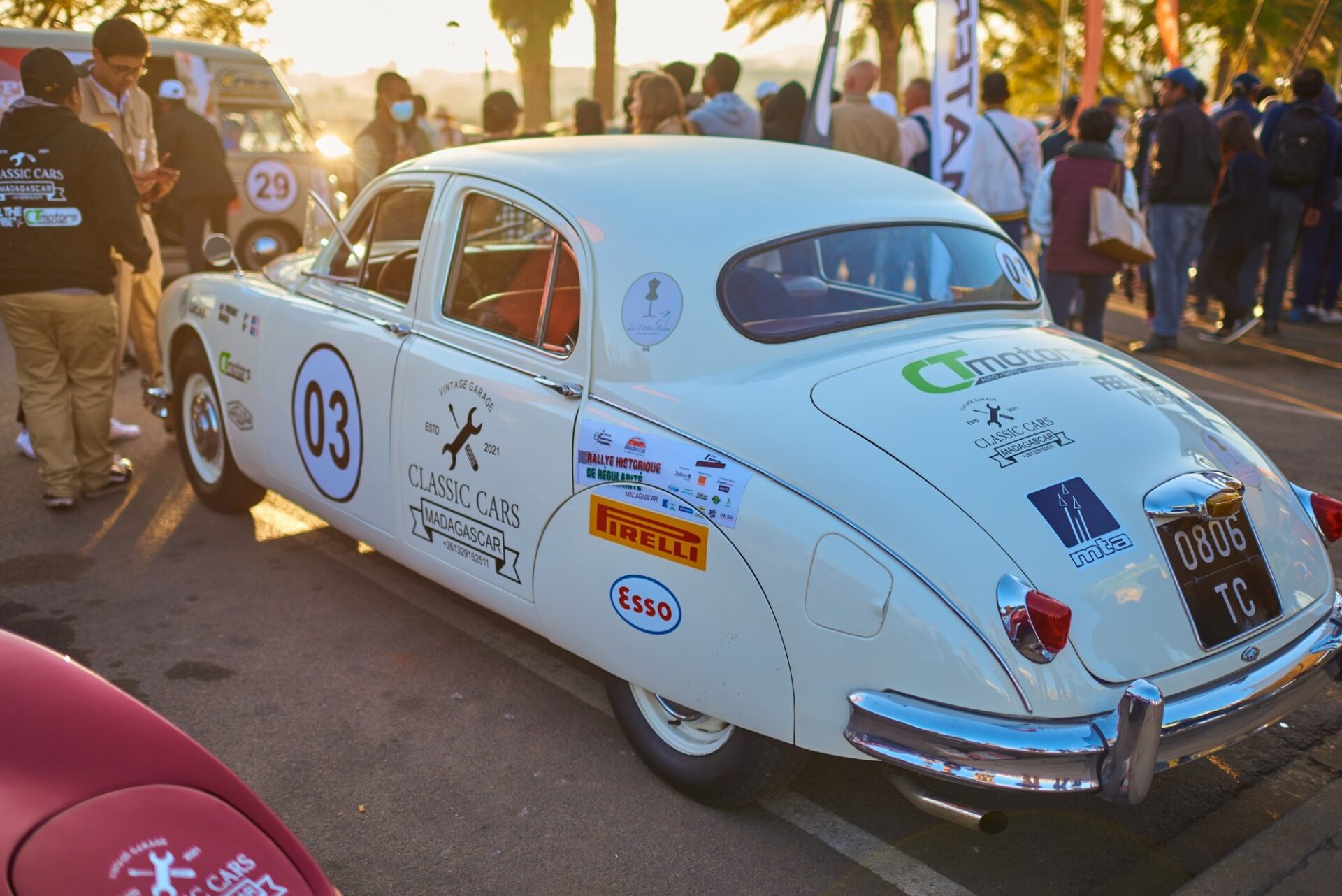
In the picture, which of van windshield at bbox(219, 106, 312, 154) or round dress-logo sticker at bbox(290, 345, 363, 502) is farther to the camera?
van windshield at bbox(219, 106, 312, 154)

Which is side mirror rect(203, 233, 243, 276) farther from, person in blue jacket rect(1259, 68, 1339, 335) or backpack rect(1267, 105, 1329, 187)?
backpack rect(1267, 105, 1329, 187)

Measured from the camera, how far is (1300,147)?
10086 millimetres

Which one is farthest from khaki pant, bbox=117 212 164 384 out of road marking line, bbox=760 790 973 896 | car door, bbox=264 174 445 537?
road marking line, bbox=760 790 973 896

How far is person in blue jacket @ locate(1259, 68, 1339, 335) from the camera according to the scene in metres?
10.1

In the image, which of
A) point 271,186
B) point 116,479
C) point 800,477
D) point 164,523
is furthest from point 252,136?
point 800,477

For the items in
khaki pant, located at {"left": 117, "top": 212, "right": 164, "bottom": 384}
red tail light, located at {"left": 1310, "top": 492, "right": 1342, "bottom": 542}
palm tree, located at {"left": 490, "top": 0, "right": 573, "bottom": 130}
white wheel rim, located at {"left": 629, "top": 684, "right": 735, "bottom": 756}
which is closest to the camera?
white wheel rim, located at {"left": 629, "top": 684, "right": 735, "bottom": 756}

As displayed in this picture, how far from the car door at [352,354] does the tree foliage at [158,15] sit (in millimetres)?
18631

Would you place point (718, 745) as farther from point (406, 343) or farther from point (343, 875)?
point (406, 343)

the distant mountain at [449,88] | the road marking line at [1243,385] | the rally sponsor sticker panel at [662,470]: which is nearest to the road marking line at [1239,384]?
the road marking line at [1243,385]

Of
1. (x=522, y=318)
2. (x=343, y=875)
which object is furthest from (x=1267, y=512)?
(x=343, y=875)

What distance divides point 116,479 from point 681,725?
3.97 meters

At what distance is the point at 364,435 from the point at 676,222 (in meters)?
1.45

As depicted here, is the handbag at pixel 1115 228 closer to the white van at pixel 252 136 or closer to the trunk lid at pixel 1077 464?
the trunk lid at pixel 1077 464

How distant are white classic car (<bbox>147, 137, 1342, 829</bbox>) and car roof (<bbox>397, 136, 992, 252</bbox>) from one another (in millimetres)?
14
